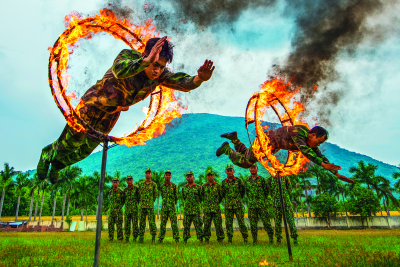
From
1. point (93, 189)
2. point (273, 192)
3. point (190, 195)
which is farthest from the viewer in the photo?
point (93, 189)

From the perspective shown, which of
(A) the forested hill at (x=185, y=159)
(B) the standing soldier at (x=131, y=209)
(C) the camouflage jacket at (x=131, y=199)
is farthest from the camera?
(A) the forested hill at (x=185, y=159)

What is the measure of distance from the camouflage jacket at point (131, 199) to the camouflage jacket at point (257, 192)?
5.21m

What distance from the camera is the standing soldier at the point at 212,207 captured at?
1001cm

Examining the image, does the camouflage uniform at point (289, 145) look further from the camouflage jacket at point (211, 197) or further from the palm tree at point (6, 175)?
the palm tree at point (6, 175)

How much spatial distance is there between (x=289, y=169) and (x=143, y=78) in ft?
15.4

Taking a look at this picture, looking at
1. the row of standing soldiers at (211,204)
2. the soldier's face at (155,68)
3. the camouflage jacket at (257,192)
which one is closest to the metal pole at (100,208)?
the soldier's face at (155,68)

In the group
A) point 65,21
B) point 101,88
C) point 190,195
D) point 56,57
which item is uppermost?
point 65,21

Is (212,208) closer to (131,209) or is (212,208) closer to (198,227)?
(198,227)

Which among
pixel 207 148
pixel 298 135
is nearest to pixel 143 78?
pixel 298 135

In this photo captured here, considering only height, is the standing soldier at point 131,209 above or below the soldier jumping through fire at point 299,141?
→ below

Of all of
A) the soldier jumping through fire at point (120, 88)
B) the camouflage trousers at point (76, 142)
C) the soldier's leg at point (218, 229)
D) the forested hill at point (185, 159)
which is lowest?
the soldier's leg at point (218, 229)

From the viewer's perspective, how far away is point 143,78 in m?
3.98

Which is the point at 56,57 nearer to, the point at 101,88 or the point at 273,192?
the point at 101,88

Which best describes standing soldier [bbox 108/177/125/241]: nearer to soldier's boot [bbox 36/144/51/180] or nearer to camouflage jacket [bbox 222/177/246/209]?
camouflage jacket [bbox 222/177/246/209]
